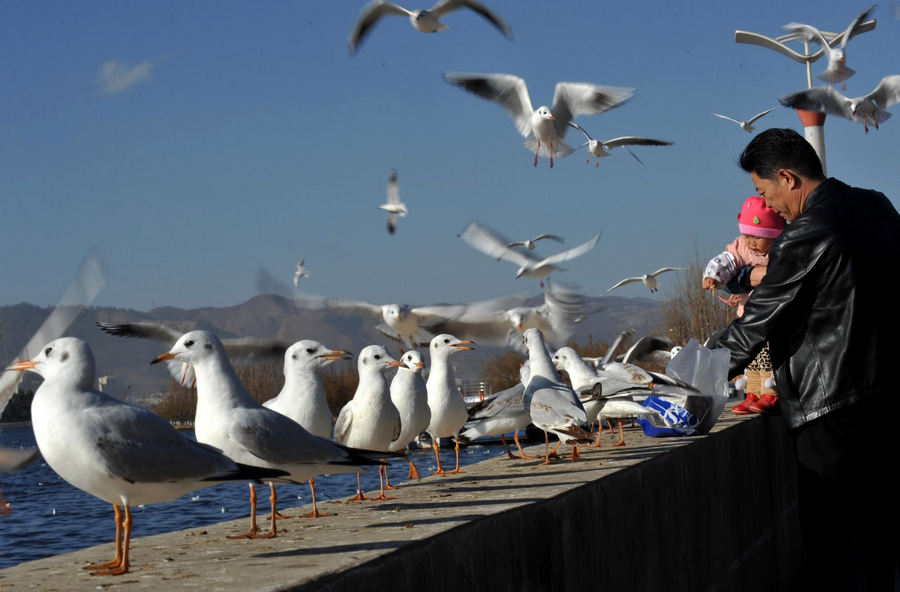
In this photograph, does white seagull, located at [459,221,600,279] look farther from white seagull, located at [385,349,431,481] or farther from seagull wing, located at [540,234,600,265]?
white seagull, located at [385,349,431,481]

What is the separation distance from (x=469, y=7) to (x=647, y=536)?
13974 mm

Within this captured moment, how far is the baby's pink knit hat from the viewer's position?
571cm

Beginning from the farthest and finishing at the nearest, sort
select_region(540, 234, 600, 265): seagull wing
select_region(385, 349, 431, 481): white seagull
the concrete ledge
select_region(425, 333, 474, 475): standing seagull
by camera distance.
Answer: select_region(540, 234, 600, 265): seagull wing → select_region(425, 333, 474, 475): standing seagull → select_region(385, 349, 431, 481): white seagull → the concrete ledge

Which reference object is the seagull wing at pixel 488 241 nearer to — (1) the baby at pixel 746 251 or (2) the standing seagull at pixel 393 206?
(2) the standing seagull at pixel 393 206

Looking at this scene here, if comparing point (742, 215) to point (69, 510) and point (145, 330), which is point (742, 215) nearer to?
point (145, 330)

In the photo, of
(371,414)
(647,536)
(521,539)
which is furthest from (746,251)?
(521,539)

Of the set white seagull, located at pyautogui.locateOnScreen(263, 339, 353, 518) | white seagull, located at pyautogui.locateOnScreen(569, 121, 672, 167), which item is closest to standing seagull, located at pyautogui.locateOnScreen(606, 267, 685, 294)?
white seagull, located at pyautogui.locateOnScreen(569, 121, 672, 167)

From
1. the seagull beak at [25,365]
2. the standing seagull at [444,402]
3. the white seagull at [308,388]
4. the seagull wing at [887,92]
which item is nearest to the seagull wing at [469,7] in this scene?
the seagull wing at [887,92]

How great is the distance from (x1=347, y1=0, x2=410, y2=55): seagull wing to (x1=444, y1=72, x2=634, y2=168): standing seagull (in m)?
1.48

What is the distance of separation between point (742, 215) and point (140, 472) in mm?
3931

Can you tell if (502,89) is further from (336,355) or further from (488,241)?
(336,355)

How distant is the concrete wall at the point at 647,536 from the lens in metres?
2.80

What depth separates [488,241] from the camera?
15.8m

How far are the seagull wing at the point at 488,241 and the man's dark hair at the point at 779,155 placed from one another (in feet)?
39.1
